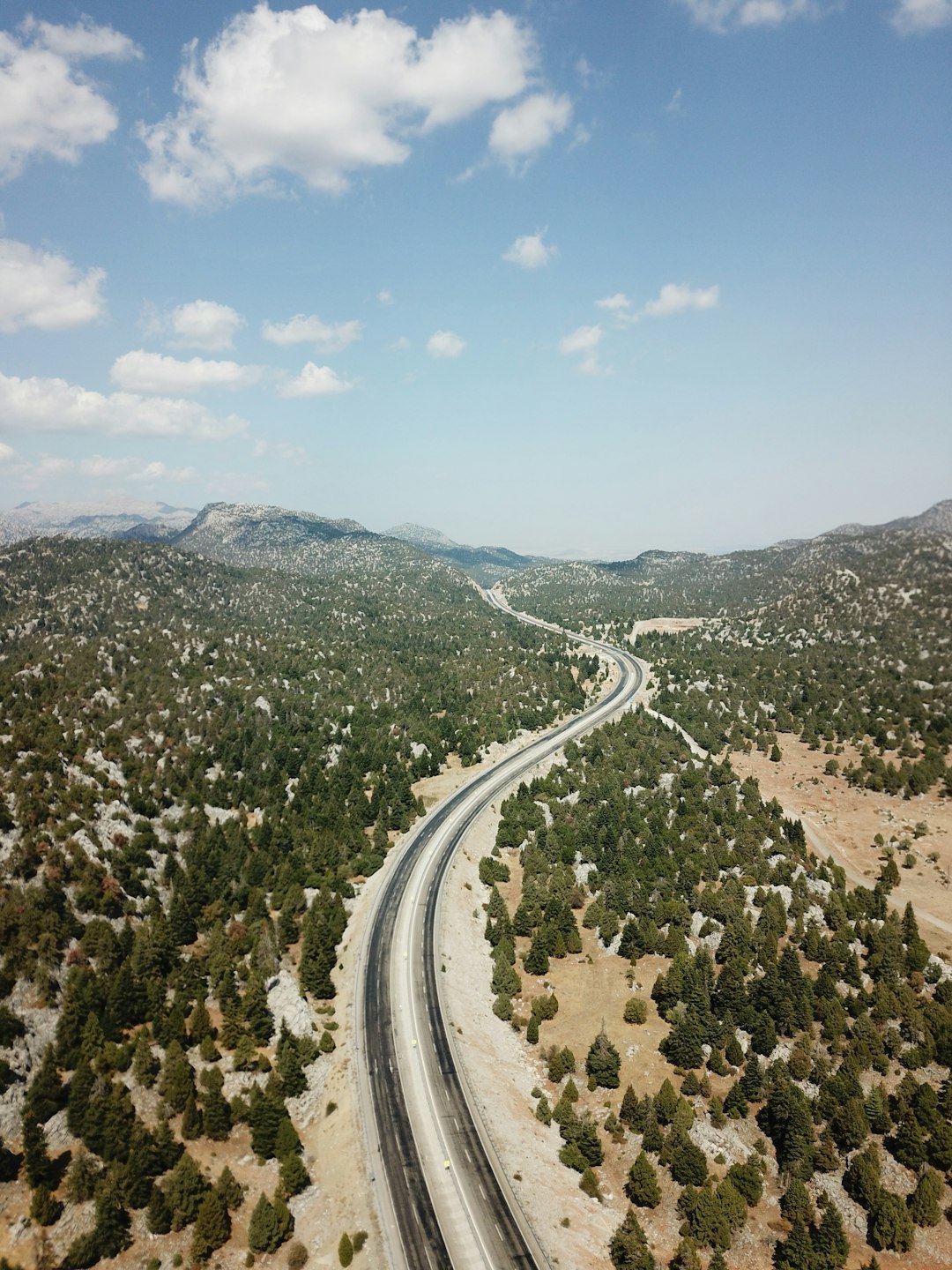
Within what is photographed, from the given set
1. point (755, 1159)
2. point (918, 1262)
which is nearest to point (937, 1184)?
point (918, 1262)

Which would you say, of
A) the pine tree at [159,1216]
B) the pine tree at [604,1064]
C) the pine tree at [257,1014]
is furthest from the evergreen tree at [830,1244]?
the pine tree at [257,1014]

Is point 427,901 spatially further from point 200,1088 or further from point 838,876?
point 838,876

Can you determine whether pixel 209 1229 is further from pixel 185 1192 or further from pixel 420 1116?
pixel 420 1116

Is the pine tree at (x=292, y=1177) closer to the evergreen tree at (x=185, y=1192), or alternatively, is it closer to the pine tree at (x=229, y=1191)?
the pine tree at (x=229, y=1191)

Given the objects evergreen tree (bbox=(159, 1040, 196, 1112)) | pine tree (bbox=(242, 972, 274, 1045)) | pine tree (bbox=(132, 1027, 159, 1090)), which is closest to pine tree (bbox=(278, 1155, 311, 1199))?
evergreen tree (bbox=(159, 1040, 196, 1112))

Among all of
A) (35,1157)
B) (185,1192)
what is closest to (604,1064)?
(185,1192)

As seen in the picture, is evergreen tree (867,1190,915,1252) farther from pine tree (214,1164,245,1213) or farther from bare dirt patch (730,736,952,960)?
pine tree (214,1164,245,1213)
